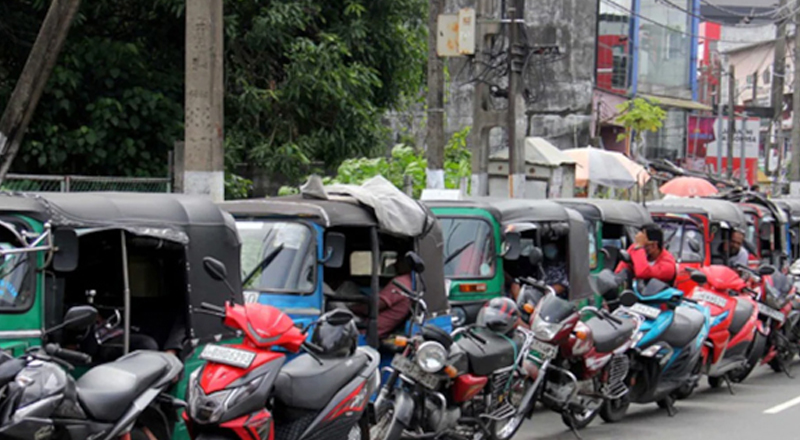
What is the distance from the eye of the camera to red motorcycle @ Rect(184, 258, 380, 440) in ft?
23.6

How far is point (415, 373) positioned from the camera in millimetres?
9000

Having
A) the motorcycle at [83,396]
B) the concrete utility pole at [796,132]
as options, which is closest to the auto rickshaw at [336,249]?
the motorcycle at [83,396]

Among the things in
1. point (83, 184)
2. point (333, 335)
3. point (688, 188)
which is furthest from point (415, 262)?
Answer: point (688, 188)

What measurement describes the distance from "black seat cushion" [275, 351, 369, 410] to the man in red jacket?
575 cm

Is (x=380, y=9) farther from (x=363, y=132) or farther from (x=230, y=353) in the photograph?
(x=230, y=353)

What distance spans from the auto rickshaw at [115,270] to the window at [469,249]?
164 inches

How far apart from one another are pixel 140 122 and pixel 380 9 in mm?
4725

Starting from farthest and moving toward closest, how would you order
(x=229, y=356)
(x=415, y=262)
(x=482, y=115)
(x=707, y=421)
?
(x=482, y=115) → (x=707, y=421) → (x=415, y=262) → (x=229, y=356)

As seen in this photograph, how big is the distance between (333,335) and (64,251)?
185 centimetres

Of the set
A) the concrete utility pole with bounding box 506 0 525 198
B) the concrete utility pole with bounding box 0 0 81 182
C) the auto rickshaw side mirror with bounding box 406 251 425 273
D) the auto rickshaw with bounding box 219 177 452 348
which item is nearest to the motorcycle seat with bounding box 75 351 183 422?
the auto rickshaw with bounding box 219 177 452 348

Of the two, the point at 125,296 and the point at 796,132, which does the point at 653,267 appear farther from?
the point at 796,132

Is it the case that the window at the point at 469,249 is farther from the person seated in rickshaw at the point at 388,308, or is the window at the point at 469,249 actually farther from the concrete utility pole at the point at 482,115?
the concrete utility pole at the point at 482,115

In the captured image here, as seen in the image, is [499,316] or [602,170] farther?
[602,170]

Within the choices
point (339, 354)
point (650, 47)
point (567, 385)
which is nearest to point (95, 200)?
point (339, 354)
